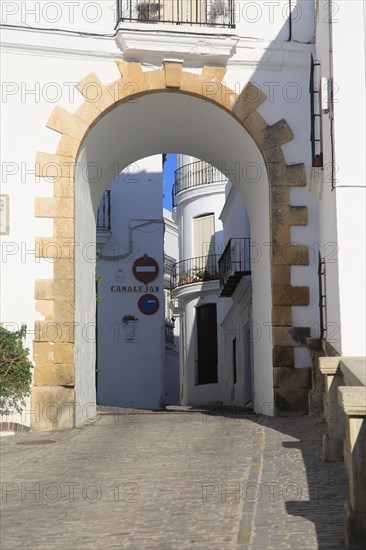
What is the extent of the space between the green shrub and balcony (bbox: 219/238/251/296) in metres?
9.20

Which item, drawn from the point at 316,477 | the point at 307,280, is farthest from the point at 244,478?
the point at 307,280

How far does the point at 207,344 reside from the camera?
3014 cm

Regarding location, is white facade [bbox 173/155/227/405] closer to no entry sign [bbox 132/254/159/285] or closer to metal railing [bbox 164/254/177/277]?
metal railing [bbox 164/254/177/277]

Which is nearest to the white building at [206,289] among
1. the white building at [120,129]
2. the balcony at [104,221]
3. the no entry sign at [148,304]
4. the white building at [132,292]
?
the no entry sign at [148,304]

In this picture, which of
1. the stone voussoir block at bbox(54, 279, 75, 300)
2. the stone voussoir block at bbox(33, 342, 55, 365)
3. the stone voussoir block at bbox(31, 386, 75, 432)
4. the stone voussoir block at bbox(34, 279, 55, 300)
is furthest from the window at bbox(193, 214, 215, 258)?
the stone voussoir block at bbox(31, 386, 75, 432)

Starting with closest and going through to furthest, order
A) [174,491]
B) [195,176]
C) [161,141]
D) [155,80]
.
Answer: [174,491], [155,80], [161,141], [195,176]

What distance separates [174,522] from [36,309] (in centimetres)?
719

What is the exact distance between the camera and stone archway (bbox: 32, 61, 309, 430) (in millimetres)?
13359

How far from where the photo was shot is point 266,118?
14.5 meters

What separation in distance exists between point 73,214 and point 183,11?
3824 mm

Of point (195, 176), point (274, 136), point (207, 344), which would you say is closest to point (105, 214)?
point (207, 344)

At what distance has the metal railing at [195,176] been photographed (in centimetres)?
3203

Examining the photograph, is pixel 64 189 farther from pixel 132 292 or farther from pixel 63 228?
pixel 132 292

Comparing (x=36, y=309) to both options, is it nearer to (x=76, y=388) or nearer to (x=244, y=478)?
(x=76, y=388)
